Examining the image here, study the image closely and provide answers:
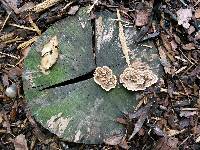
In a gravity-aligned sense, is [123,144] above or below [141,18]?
below

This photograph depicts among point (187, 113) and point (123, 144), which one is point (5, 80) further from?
point (187, 113)

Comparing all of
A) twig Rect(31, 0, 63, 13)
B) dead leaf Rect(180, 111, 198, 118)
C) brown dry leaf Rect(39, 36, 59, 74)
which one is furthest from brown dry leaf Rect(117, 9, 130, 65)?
twig Rect(31, 0, 63, 13)

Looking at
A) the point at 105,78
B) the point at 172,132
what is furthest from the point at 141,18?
the point at 172,132

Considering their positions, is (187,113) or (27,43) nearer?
(187,113)

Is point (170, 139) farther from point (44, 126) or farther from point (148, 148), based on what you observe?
point (44, 126)

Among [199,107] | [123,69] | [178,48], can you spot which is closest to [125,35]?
[123,69]

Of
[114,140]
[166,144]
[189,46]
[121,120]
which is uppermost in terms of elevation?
[189,46]

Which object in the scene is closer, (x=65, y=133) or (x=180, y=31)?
(x=65, y=133)

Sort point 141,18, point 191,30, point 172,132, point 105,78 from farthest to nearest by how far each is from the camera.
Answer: point 191,30 → point 141,18 → point 172,132 → point 105,78
